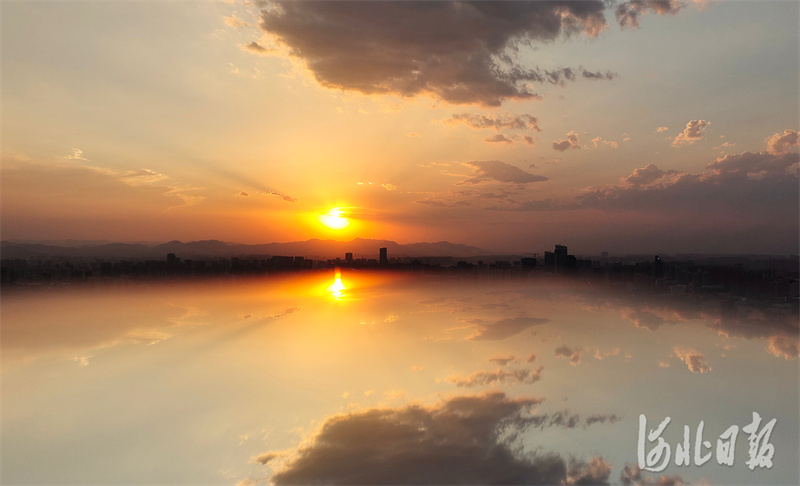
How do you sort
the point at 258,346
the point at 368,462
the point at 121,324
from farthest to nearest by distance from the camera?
the point at 121,324, the point at 258,346, the point at 368,462

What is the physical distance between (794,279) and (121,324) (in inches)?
4613

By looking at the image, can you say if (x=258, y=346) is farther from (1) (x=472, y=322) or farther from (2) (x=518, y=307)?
(2) (x=518, y=307)

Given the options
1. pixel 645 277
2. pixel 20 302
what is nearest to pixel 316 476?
pixel 20 302

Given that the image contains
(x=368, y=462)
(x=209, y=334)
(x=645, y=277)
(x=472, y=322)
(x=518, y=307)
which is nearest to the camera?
(x=368, y=462)

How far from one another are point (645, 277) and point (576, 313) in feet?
A: 307

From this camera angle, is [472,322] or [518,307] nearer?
[472,322]

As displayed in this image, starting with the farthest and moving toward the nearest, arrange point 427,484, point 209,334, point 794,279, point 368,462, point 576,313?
point 794,279
point 576,313
point 209,334
point 368,462
point 427,484

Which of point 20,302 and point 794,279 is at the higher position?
point 794,279

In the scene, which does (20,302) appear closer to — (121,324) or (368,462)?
(121,324)

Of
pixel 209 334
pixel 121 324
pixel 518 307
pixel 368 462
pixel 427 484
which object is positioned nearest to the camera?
pixel 427 484

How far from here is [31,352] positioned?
127 feet

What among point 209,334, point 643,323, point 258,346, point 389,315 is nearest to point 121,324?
point 209,334

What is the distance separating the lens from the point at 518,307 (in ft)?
209

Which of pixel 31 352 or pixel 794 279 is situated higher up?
pixel 794 279
